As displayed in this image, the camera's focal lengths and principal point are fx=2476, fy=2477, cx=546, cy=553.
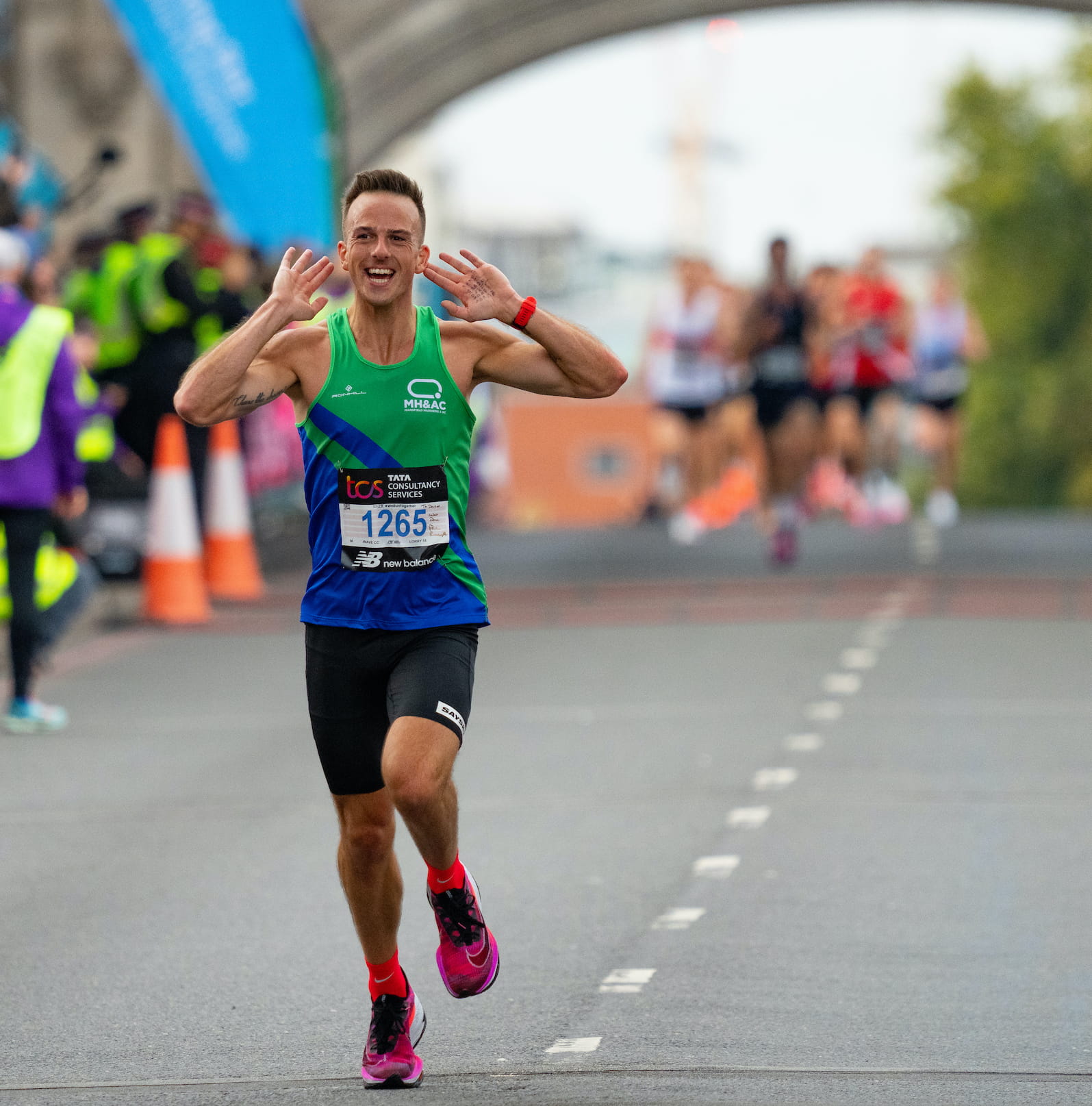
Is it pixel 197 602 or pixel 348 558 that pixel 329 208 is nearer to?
pixel 197 602

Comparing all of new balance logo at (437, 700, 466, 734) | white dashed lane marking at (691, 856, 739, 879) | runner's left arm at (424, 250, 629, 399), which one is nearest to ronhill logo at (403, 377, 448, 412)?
runner's left arm at (424, 250, 629, 399)

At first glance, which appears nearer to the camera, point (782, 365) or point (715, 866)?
point (715, 866)

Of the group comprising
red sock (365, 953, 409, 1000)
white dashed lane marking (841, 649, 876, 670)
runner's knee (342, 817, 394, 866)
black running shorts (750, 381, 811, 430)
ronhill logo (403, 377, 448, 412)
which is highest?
ronhill logo (403, 377, 448, 412)

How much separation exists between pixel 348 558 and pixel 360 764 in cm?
42

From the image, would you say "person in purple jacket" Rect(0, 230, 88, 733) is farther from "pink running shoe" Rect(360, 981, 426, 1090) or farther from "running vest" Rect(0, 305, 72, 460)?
"pink running shoe" Rect(360, 981, 426, 1090)

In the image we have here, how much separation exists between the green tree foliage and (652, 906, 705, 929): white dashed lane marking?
53.8m

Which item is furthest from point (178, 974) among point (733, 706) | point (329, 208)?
point (329, 208)

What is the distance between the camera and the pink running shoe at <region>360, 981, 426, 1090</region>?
4984mm

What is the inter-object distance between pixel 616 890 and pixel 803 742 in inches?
109

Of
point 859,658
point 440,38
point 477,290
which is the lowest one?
point 859,658

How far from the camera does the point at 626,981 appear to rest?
19.6 ft

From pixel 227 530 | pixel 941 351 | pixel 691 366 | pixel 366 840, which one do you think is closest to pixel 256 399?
pixel 366 840

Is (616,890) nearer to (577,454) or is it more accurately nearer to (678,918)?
(678,918)

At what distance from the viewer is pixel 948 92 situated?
61.0 m
